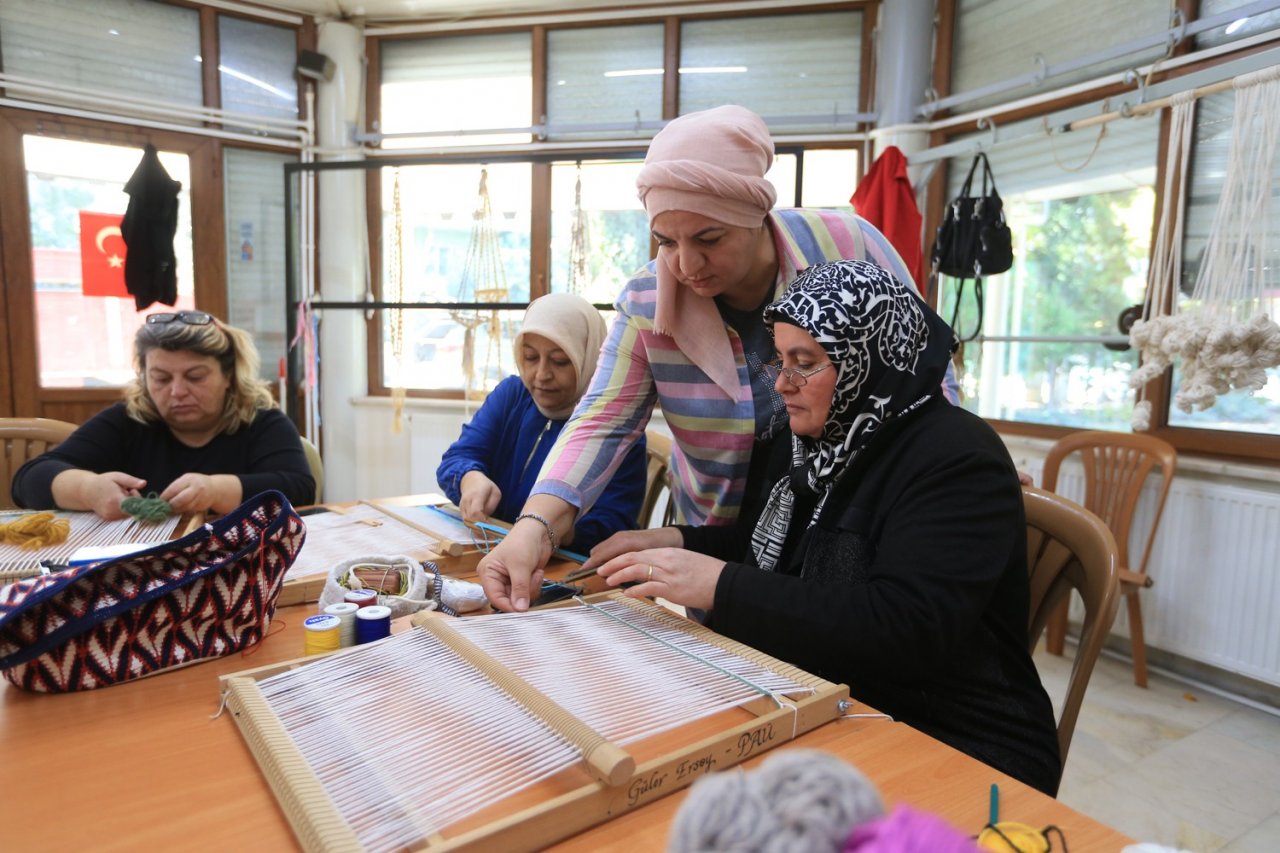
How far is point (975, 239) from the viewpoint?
325 centimetres

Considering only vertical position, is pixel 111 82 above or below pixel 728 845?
above

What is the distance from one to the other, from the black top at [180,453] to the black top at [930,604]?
1494mm

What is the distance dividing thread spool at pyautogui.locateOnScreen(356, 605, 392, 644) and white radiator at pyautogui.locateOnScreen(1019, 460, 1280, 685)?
2.92 metres

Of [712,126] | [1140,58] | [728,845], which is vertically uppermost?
[1140,58]

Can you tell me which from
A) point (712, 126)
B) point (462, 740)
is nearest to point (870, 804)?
point (462, 740)

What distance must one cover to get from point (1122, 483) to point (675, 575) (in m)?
2.55

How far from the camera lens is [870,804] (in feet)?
1.26

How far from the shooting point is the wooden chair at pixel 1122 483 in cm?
278

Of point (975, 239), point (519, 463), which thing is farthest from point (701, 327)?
point (975, 239)

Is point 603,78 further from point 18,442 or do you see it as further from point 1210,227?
point 18,442

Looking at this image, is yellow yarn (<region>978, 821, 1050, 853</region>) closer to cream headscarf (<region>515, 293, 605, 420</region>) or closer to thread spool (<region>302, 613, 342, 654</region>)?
thread spool (<region>302, 613, 342, 654</region>)

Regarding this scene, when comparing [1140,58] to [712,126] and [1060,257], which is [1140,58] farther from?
[712,126]

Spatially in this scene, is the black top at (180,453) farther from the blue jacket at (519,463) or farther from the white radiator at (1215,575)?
the white radiator at (1215,575)

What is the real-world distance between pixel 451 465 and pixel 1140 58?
3090 mm
